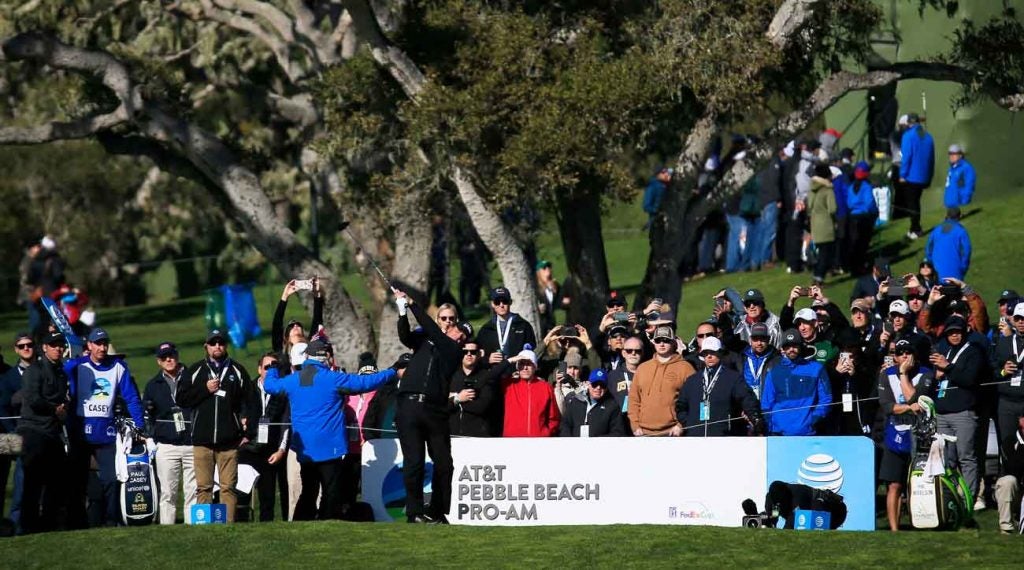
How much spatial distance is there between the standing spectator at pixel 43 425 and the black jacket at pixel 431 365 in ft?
9.91

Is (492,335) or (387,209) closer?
(492,335)

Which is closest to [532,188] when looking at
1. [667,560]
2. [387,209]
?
[387,209]

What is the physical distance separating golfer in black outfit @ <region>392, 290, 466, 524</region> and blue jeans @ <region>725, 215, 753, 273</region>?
47.3 ft

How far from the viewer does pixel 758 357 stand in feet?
56.0

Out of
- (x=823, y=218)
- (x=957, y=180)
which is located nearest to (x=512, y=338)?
(x=823, y=218)

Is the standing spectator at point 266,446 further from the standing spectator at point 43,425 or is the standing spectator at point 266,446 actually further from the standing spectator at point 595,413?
the standing spectator at point 595,413

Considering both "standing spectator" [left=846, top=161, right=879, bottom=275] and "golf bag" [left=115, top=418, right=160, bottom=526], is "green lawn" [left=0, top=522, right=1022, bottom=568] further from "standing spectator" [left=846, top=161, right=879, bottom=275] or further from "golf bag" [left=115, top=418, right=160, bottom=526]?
"standing spectator" [left=846, top=161, right=879, bottom=275]

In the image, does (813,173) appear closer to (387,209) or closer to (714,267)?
(714,267)

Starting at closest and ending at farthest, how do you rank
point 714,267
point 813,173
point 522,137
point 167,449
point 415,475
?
point 415,475, point 167,449, point 522,137, point 813,173, point 714,267

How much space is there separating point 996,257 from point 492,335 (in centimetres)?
1154

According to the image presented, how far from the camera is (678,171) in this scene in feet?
84.4

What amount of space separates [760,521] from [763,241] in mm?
14719

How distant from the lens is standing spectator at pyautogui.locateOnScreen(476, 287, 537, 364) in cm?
1870

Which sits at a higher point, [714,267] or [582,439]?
[714,267]
